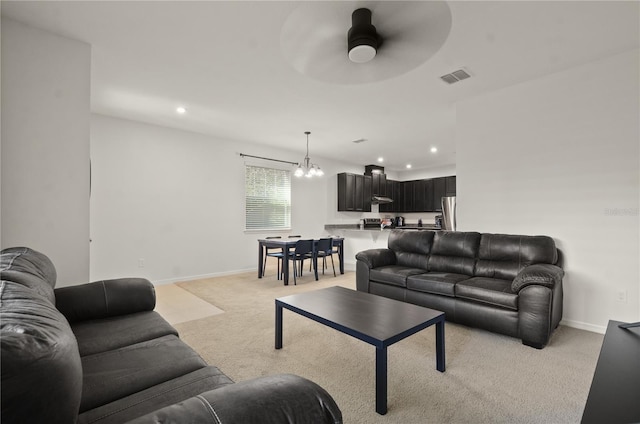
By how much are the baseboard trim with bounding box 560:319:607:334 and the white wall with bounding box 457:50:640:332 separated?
0.01 m

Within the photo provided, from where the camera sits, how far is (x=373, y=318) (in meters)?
2.13

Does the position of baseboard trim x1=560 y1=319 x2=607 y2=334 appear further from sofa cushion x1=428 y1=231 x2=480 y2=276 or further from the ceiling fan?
the ceiling fan

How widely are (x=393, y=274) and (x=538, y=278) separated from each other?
1.46 metres

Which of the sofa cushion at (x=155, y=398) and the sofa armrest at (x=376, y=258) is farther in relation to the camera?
the sofa armrest at (x=376, y=258)

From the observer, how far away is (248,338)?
2.79 meters

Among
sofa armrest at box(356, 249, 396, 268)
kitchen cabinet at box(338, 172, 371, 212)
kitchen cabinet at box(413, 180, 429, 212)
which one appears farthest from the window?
kitchen cabinet at box(413, 180, 429, 212)

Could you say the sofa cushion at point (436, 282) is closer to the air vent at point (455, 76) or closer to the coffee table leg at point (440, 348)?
the coffee table leg at point (440, 348)

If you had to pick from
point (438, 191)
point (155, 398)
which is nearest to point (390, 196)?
point (438, 191)

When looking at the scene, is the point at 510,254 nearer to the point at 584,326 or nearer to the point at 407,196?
the point at 584,326

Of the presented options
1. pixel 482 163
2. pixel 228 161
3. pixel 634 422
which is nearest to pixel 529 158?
pixel 482 163

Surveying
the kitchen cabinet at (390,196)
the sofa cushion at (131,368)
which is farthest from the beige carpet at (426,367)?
the kitchen cabinet at (390,196)

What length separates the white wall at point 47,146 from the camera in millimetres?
2375

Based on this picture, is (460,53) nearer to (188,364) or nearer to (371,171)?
(188,364)

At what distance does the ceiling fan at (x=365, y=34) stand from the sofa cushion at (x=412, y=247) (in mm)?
2591
